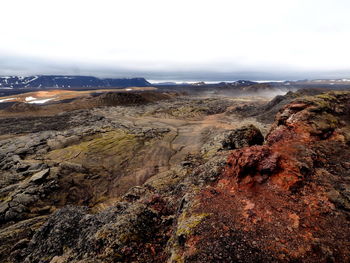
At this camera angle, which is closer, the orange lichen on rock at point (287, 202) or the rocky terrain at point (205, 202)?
the orange lichen on rock at point (287, 202)

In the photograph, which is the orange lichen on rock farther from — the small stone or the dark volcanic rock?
the small stone

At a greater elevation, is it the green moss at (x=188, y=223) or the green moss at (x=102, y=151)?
the green moss at (x=188, y=223)

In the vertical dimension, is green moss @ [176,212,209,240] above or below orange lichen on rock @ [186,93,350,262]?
below

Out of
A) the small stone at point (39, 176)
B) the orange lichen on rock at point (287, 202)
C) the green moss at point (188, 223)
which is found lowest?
the small stone at point (39, 176)

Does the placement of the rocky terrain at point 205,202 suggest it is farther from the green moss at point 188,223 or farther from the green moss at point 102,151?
the green moss at point 102,151

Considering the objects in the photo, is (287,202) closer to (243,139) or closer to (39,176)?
(243,139)

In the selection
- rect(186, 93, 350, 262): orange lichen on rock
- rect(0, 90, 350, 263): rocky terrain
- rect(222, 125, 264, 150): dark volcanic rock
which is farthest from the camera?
rect(222, 125, 264, 150): dark volcanic rock

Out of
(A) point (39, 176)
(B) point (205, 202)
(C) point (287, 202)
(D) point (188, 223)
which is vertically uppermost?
(C) point (287, 202)

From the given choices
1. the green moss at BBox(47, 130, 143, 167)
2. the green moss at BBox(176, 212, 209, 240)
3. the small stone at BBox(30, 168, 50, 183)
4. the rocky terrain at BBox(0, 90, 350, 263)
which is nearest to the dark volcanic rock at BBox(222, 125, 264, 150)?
the rocky terrain at BBox(0, 90, 350, 263)

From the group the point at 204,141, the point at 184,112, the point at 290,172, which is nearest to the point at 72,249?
the point at 290,172

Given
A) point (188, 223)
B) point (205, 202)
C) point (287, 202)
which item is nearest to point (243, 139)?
point (287, 202)

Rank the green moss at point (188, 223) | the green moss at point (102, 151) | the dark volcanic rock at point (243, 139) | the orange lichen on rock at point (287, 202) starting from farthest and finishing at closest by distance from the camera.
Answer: the green moss at point (102, 151) → the dark volcanic rock at point (243, 139) → the green moss at point (188, 223) → the orange lichen on rock at point (287, 202)

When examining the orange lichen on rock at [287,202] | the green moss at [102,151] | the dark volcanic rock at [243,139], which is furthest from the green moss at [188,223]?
the green moss at [102,151]

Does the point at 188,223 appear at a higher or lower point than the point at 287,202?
lower
